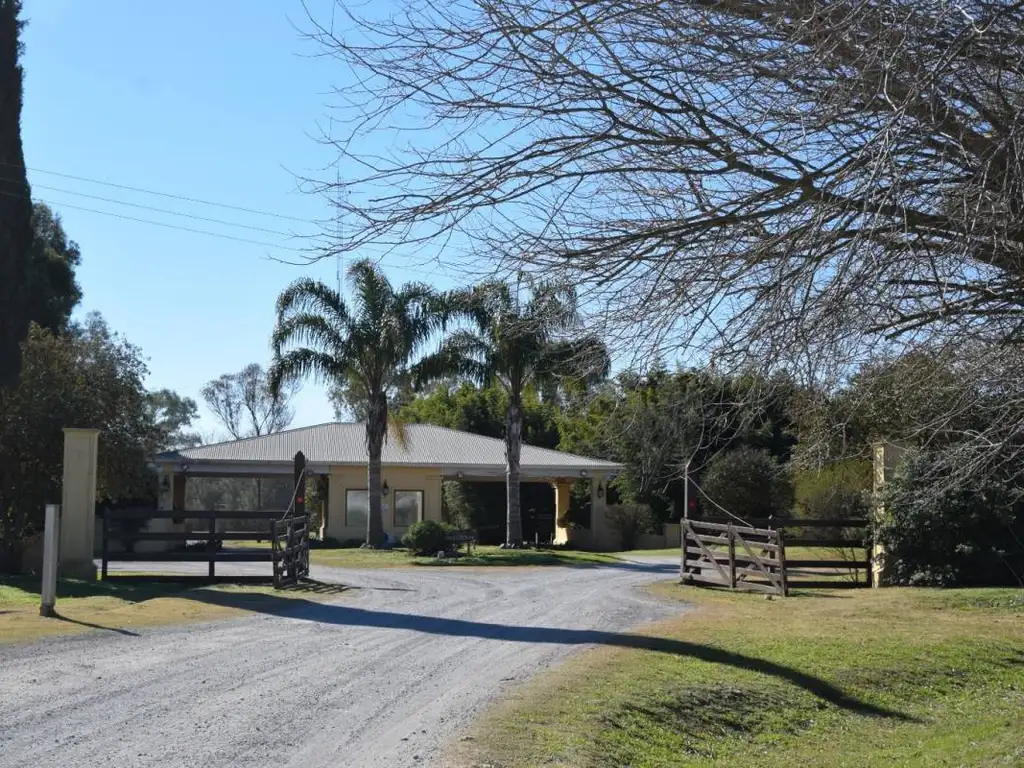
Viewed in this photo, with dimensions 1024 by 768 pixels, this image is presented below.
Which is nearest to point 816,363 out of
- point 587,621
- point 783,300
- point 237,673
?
point 783,300

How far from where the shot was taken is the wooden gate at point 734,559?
68.3ft

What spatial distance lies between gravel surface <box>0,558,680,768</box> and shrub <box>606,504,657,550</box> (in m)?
24.5

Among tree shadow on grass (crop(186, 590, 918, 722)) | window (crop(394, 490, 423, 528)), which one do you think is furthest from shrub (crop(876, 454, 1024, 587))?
window (crop(394, 490, 423, 528))

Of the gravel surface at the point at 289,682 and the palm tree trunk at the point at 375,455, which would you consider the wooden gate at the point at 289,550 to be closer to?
the gravel surface at the point at 289,682

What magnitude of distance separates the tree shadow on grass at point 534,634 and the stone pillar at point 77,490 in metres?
3.51

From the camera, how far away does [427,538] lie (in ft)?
105

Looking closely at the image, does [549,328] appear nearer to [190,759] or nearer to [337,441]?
[190,759]

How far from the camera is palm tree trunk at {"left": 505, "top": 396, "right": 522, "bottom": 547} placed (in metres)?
35.5

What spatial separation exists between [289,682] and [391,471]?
3222 cm


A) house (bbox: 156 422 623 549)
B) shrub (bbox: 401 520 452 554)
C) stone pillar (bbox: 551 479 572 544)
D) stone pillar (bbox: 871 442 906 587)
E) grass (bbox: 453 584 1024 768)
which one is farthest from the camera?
stone pillar (bbox: 551 479 572 544)

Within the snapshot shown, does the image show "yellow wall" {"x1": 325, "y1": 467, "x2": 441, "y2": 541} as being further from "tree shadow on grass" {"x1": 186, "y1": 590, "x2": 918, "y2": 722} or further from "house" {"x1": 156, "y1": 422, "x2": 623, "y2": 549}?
"tree shadow on grass" {"x1": 186, "y1": 590, "x2": 918, "y2": 722}

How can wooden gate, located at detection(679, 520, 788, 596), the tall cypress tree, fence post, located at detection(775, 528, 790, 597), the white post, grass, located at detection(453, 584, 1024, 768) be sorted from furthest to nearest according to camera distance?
the tall cypress tree, wooden gate, located at detection(679, 520, 788, 596), fence post, located at detection(775, 528, 790, 597), the white post, grass, located at detection(453, 584, 1024, 768)

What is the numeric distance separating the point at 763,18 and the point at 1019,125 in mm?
1518

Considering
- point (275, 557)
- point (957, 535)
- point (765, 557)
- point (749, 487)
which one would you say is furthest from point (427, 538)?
point (957, 535)
